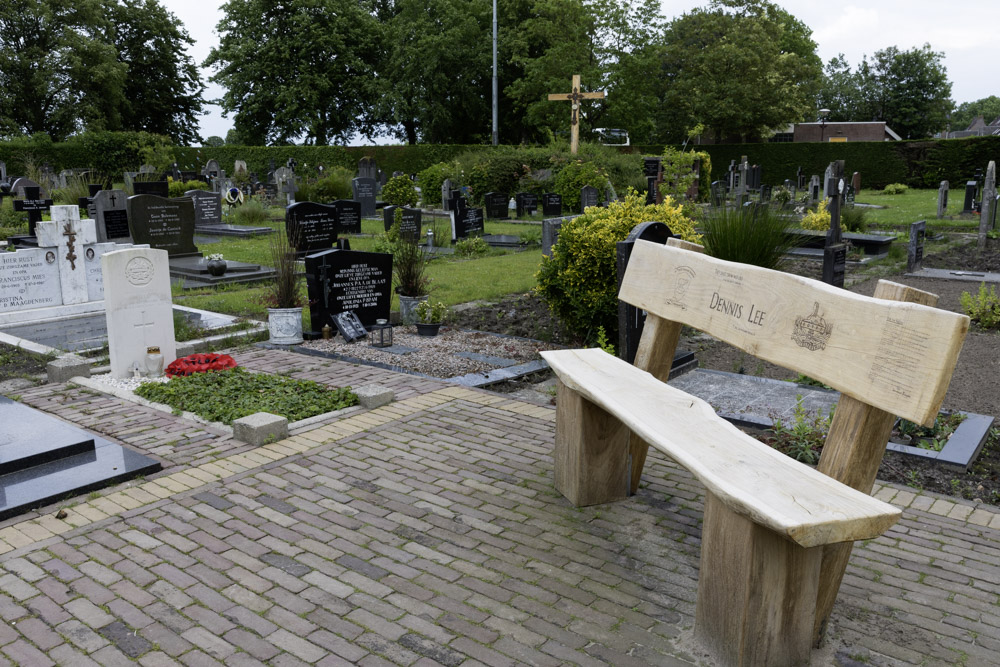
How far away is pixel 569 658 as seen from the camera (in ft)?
10.0

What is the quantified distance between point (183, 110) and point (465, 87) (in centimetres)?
1890

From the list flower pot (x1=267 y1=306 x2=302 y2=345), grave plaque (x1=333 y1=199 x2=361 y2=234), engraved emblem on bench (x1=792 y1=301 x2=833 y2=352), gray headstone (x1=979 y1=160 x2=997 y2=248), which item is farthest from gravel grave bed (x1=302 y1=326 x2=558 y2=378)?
gray headstone (x1=979 y1=160 x2=997 y2=248)

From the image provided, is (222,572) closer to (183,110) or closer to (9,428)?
(9,428)

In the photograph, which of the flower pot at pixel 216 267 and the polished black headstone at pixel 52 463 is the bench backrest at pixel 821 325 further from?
the flower pot at pixel 216 267

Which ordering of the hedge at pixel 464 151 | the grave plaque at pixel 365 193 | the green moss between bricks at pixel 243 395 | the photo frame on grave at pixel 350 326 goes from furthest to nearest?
the hedge at pixel 464 151 → the grave plaque at pixel 365 193 → the photo frame on grave at pixel 350 326 → the green moss between bricks at pixel 243 395

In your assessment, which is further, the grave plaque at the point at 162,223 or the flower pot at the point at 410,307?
Answer: the grave plaque at the point at 162,223

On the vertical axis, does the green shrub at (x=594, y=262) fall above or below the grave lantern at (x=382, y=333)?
above

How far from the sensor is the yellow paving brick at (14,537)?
13.3ft

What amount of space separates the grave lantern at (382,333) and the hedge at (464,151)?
2651 centimetres

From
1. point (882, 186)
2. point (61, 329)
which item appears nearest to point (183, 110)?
point (882, 186)

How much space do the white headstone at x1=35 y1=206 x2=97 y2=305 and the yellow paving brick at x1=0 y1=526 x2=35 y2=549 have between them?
6.88 m

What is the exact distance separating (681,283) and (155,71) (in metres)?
50.6

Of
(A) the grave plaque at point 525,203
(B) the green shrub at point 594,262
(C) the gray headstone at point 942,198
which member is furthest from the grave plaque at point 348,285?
(C) the gray headstone at point 942,198

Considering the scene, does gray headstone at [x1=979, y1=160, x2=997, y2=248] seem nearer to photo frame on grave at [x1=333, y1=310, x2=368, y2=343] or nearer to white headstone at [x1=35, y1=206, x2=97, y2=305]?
photo frame on grave at [x1=333, y1=310, x2=368, y2=343]
